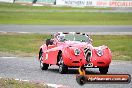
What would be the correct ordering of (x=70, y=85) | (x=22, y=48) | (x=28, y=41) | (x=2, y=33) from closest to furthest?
(x=70, y=85), (x=22, y=48), (x=28, y=41), (x=2, y=33)

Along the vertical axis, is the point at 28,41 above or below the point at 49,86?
below

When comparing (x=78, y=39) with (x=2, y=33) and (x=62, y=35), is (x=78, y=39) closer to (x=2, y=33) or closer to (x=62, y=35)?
(x=62, y=35)

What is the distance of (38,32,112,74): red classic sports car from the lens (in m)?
16.2

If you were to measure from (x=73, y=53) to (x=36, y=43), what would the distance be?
15.5m

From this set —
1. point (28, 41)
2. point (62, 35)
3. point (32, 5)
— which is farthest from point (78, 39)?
point (32, 5)

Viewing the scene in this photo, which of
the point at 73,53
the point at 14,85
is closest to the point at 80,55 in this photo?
the point at 73,53

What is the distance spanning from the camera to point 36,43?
104 ft

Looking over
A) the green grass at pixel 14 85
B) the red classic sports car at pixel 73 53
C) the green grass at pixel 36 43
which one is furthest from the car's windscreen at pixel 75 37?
the green grass at pixel 36 43

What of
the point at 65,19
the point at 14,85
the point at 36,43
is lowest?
the point at 65,19

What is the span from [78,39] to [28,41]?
14657 mm

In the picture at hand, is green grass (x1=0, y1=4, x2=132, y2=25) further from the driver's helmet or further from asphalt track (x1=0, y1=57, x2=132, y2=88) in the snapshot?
the driver's helmet

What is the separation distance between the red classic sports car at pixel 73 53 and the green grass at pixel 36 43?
6.23 m

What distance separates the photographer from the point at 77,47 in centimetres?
1641

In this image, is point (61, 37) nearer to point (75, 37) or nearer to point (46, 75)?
point (75, 37)
